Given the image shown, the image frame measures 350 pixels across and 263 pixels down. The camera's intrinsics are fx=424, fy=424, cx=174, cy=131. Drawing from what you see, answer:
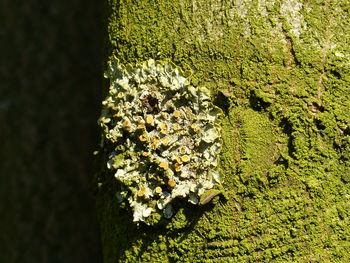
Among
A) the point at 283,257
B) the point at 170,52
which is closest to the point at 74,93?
the point at 170,52

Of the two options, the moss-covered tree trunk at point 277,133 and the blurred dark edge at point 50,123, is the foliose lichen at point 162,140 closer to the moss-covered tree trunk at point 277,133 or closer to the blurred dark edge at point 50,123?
the moss-covered tree trunk at point 277,133

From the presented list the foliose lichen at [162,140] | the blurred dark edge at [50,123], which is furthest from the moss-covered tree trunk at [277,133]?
the blurred dark edge at [50,123]

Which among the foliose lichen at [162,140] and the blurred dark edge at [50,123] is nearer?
the foliose lichen at [162,140]

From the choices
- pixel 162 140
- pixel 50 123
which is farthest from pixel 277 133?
pixel 50 123

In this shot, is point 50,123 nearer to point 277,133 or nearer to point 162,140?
point 162,140

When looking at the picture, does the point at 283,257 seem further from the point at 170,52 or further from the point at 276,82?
the point at 170,52
